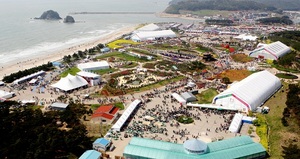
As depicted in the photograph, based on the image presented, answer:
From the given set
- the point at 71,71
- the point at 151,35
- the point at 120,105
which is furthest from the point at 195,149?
the point at 151,35

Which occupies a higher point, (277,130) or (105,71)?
(105,71)

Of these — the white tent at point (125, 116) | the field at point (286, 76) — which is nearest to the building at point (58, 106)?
the white tent at point (125, 116)

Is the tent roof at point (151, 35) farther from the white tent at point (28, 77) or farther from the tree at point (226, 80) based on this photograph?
the tree at point (226, 80)

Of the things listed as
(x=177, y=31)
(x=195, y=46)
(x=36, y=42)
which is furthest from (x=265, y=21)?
(x=36, y=42)

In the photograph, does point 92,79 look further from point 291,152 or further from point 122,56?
point 291,152

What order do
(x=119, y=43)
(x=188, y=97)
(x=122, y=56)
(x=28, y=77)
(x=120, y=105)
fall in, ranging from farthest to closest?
(x=119, y=43)
(x=122, y=56)
(x=28, y=77)
(x=188, y=97)
(x=120, y=105)

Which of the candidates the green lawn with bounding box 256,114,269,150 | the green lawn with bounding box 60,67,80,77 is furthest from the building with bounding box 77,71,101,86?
the green lawn with bounding box 256,114,269,150

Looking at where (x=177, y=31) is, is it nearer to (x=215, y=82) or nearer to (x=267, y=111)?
(x=215, y=82)
